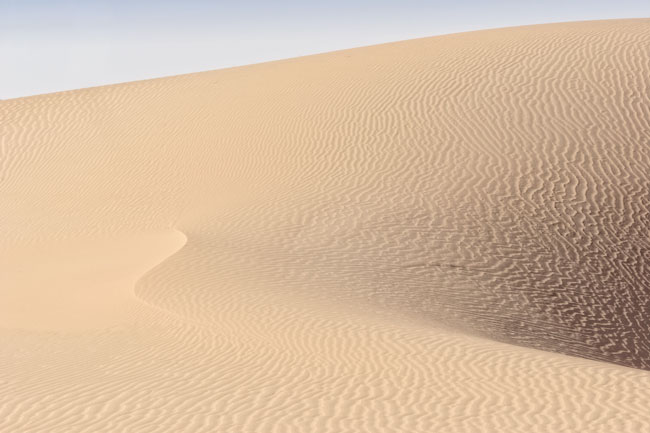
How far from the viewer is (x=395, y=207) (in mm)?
15195

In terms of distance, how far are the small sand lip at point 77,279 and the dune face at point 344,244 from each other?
7 centimetres

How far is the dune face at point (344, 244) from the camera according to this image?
23.0 feet

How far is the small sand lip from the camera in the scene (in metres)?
10.5

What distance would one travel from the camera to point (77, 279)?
12734 millimetres

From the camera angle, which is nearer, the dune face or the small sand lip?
the dune face

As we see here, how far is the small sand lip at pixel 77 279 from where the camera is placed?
1051 centimetres

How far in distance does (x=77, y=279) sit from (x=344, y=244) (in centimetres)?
452

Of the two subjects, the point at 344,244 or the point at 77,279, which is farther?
the point at 344,244

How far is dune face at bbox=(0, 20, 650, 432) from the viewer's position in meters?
7.02

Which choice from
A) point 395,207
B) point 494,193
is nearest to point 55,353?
point 395,207

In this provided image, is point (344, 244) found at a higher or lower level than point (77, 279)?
higher

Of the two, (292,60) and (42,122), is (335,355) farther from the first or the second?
(292,60)

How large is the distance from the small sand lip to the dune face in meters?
0.07

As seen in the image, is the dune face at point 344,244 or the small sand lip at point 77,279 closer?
the dune face at point 344,244
